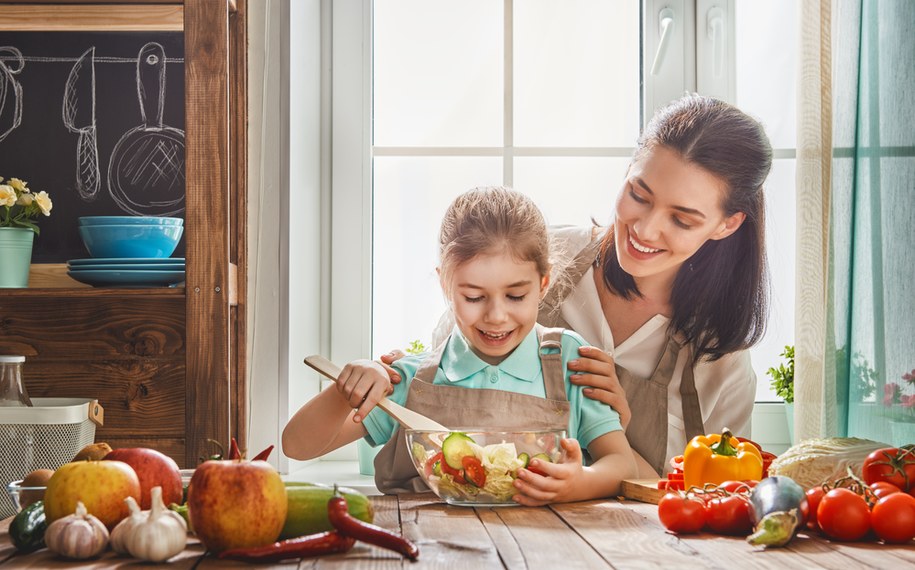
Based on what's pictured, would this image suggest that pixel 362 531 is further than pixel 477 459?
No

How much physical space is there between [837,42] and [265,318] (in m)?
1.31

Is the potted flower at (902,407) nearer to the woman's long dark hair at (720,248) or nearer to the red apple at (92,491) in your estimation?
the woman's long dark hair at (720,248)

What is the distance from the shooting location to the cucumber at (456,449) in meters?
1.14

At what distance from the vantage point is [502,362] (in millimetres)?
1582

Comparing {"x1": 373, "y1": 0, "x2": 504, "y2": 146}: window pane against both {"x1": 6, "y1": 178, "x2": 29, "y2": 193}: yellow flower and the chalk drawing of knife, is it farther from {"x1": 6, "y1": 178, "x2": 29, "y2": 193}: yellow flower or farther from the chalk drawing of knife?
{"x1": 6, "y1": 178, "x2": 29, "y2": 193}: yellow flower

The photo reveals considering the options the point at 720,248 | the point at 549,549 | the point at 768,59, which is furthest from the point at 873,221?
the point at 549,549

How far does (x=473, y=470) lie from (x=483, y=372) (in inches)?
17.2

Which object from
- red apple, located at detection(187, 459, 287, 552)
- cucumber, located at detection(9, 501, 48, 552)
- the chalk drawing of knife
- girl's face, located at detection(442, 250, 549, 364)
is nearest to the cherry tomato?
girl's face, located at detection(442, 250, 549, 364)

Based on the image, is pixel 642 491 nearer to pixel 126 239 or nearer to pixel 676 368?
pixel 676 368

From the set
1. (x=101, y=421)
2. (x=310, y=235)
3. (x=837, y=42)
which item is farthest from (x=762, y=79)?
(x=101, y=421)

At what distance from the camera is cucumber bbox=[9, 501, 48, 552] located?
3.00ft

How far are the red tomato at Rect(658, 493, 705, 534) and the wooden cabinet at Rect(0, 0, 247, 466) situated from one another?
962 millimetres

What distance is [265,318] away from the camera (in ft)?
6.73

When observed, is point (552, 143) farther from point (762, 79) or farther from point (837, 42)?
point (837, 42)
